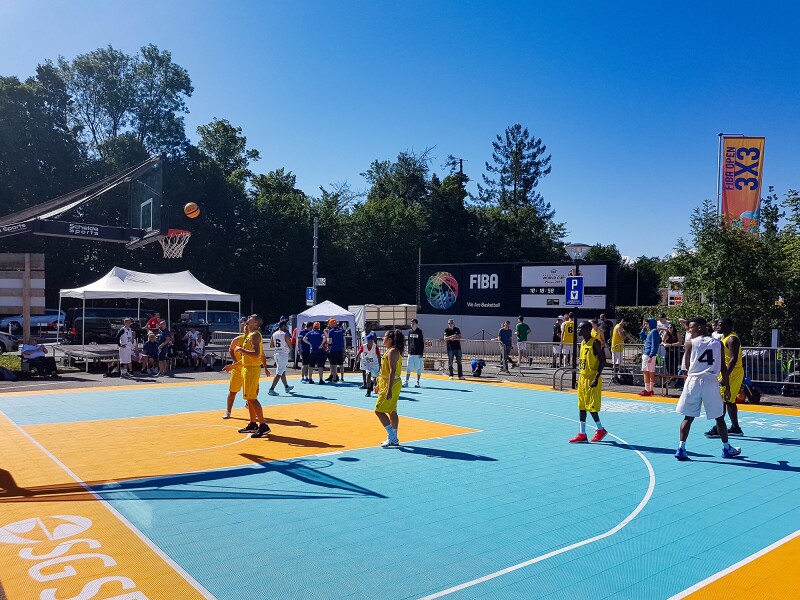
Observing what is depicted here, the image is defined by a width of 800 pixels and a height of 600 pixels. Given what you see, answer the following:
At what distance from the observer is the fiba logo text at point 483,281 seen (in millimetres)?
31797

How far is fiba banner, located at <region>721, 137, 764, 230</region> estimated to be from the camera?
22609 mm

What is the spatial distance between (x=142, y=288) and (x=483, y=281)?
15562mm

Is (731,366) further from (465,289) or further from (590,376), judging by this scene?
(465,289)

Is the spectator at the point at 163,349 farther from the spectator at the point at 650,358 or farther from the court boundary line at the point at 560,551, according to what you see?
the court boundary line at the point at 560,551

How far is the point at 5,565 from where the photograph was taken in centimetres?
534

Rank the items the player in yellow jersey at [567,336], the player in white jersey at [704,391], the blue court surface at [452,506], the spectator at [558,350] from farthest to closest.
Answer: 1. the spectator at [558,350]
2. the player in yellow jersey at [567,336]
3. the player in white jersey at [704,391]
4. the blue court surface at [452,506]

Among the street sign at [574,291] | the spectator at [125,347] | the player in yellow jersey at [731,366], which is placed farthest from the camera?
the spectator at [125,347]

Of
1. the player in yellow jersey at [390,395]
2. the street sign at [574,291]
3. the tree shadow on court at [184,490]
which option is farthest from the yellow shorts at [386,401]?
the street sign at [574,291]

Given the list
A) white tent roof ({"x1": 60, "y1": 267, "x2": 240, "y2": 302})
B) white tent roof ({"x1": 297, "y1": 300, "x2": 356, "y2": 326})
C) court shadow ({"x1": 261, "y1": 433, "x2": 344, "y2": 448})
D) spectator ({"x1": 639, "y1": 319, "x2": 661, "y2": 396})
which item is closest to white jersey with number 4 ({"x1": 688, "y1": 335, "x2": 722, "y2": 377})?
court shadow ({"x1": 261, "y1": 433, "x2": 344, "y2": 448})

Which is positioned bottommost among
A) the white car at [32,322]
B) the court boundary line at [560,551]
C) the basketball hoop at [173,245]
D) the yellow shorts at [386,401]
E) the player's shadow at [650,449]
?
the player's shadow at [650,449]

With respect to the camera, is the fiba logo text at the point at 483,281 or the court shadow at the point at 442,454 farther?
the fiba logo text at the point at 483,281

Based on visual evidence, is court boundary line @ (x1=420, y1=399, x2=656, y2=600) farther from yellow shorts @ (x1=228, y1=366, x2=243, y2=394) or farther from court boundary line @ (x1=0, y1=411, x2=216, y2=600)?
yellow shorts @ (x1=228, y1=366, x2=243, y2=394)

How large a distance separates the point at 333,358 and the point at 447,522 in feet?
43.4

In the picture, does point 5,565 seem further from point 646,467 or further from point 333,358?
point 333,358
